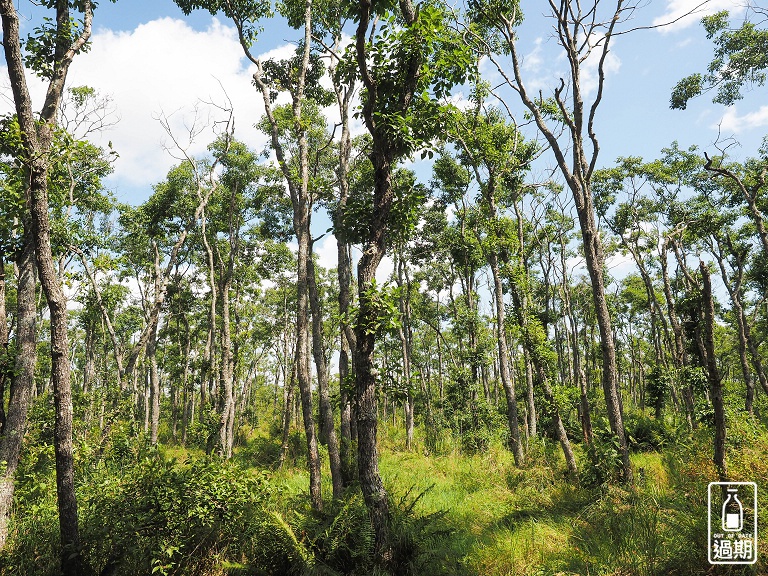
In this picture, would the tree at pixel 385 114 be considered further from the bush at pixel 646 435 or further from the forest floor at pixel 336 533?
the bush at pixel 646 435

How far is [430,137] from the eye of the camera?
250 inches

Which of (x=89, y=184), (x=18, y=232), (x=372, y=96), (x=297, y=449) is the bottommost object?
(x=297, y=449)

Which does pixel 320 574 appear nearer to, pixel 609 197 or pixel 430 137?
pixel 430 137

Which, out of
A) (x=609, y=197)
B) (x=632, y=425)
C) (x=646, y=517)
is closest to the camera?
(x=646, y=517)

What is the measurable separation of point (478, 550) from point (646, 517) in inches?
87.7

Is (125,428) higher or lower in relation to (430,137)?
lower

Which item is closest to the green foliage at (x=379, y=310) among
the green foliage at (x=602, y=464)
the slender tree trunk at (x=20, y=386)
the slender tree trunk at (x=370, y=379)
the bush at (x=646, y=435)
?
Result: the slender tree trunk at (x=370, y=379)

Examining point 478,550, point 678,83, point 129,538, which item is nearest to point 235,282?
point 129,538

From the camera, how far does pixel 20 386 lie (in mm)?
6887

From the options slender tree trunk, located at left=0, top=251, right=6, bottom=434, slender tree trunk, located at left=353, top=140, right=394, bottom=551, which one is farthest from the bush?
slender tree trunk, located at left=0, top=251, right=6, bottom=434

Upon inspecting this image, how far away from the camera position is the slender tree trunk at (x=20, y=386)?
6258 mm
